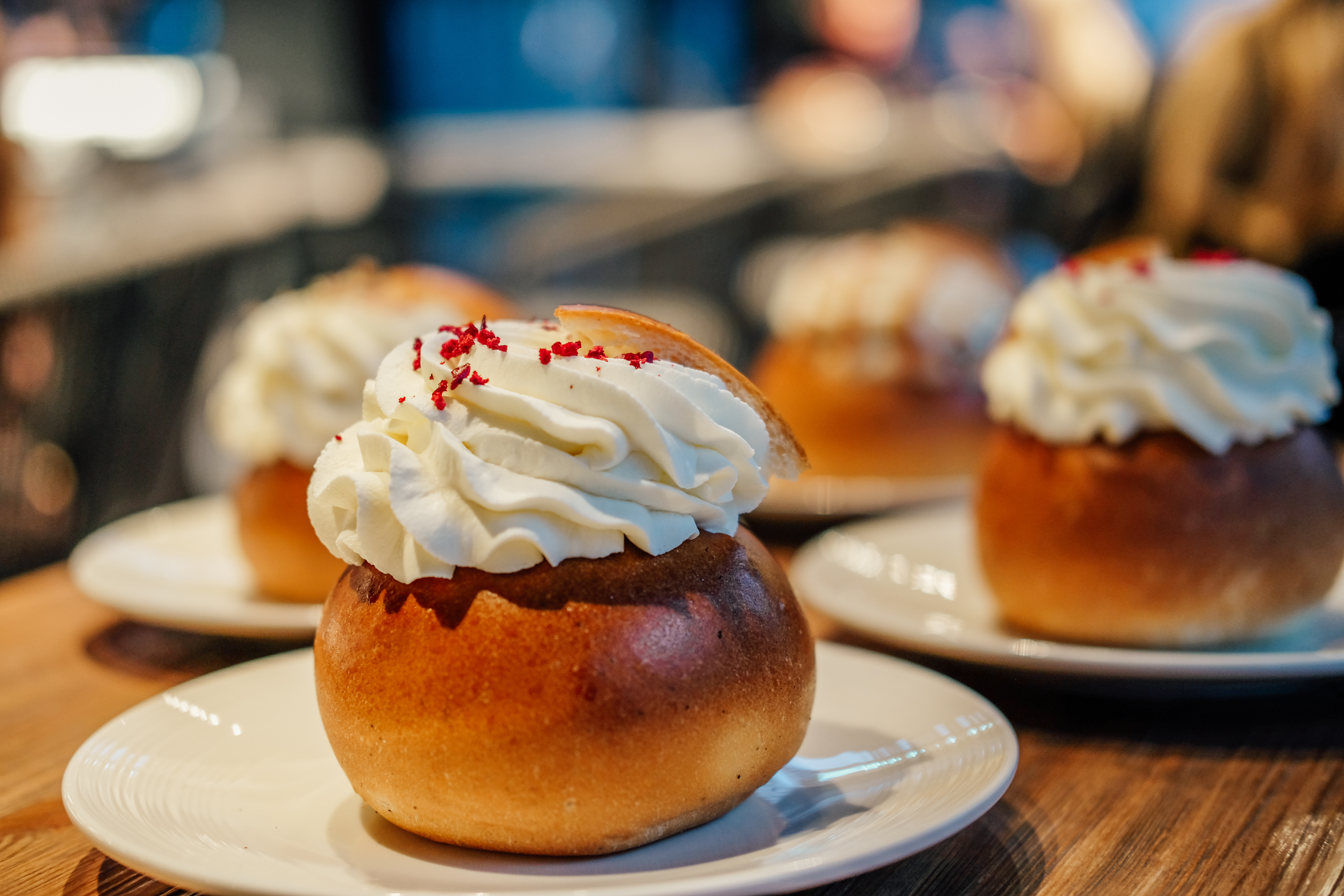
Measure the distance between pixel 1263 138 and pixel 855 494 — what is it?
1.33 metres

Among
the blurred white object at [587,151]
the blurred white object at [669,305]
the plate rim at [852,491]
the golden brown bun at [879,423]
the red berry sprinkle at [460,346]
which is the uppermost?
the red berry sprinkle at [460,346]

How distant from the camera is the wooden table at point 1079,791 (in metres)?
1.03

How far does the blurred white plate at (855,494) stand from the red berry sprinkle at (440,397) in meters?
1.10

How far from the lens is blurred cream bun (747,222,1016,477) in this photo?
8.07 feet

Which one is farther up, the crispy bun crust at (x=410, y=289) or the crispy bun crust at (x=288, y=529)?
the crispy bun crust at (x=410, y=289)

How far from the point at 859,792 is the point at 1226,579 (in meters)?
0.62

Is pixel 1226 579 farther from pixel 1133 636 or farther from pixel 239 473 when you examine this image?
pixel 239 473

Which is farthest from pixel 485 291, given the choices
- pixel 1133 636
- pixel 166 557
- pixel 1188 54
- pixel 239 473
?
pixel 1188 54

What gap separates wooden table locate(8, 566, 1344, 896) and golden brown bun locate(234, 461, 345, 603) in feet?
0.44

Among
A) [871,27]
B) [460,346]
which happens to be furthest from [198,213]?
[871,27]

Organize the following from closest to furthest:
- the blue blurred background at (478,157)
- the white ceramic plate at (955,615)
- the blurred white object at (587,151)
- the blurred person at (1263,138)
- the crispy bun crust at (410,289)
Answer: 1. the white ceramic plate at (955,615)
2. the crispy bun crust at (410,289)
3. the blurred person at (1263,138)
4. the blue blurred background at (478,157)
5. the blurred white object at (587,151)

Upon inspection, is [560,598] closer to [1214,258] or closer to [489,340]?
[489,340]

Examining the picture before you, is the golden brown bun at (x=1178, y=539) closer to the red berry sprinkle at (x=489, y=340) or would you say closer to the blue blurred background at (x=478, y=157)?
the red berry sprinkle at (x=489, y=340)

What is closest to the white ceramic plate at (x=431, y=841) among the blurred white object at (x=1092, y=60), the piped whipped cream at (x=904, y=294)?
the piped whipped cream at (x=904, y=294)
